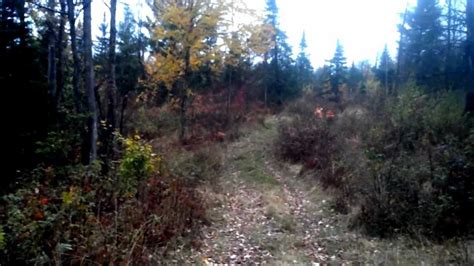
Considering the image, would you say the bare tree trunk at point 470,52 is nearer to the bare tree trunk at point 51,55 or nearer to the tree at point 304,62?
the bare tree trunk at point 51,55

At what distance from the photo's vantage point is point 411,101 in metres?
12.6

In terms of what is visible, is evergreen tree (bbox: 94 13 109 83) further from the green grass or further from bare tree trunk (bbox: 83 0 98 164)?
bare tree trunk (bbox: 83 0 98 164)

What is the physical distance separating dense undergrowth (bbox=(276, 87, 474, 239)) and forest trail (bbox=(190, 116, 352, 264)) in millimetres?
721

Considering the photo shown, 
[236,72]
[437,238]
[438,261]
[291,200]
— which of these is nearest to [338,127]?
[291,200]

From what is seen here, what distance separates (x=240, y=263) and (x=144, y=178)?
2.71 m

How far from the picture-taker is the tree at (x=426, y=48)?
62.1ft

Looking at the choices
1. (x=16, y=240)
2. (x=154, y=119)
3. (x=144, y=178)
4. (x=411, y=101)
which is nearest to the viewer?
(x=16, y=240)

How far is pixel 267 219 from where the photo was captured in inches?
332

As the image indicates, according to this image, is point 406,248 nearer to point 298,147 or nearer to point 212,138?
point 298,147

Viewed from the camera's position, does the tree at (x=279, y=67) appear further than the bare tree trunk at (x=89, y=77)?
Yes

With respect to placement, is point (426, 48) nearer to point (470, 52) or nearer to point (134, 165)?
point (470, 52)

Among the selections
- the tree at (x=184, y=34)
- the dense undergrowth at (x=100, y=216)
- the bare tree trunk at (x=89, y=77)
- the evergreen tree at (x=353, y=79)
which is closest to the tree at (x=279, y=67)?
the evergreen tree at (x=353, y=79)

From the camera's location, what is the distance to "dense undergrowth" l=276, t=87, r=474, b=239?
22.6 feet

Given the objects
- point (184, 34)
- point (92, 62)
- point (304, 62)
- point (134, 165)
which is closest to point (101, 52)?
point (184, 34)
